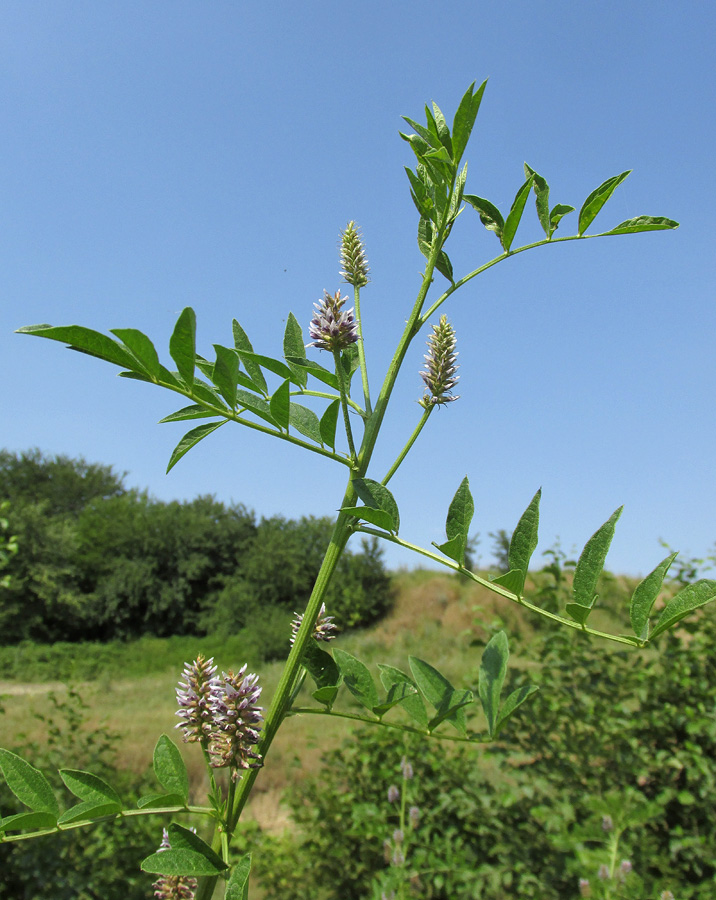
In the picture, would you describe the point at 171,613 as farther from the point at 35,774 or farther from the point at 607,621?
the point at 35,774

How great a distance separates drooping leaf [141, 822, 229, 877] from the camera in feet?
2.04

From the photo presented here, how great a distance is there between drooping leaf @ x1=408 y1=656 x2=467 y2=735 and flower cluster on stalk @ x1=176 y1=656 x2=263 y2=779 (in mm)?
198

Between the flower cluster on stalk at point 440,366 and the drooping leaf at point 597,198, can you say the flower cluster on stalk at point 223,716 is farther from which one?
the drooping leaf at point 597,198

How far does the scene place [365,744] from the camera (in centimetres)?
375

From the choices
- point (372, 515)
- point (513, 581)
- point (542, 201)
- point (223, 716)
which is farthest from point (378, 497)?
point (542, 201)

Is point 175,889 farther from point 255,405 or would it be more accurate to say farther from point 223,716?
point 255,405

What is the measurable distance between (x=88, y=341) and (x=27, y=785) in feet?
1.72

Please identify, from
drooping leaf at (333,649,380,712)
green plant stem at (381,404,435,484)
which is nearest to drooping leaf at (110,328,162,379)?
green plant stem at (381,404,435,484)

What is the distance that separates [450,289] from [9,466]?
101ft

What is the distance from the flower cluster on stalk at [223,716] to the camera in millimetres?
702

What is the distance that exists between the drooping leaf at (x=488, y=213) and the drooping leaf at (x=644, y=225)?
17 cm

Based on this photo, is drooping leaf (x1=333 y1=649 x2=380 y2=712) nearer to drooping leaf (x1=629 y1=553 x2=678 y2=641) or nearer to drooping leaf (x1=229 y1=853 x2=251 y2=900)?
drooping leaf (x1=229 y1=853 x2=251 y2=900)

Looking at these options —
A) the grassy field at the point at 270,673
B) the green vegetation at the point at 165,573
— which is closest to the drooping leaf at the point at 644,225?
the grassy field at the point at 270,673

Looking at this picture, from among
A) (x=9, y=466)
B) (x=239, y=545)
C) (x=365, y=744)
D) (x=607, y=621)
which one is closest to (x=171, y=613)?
(x=239, y=545)
